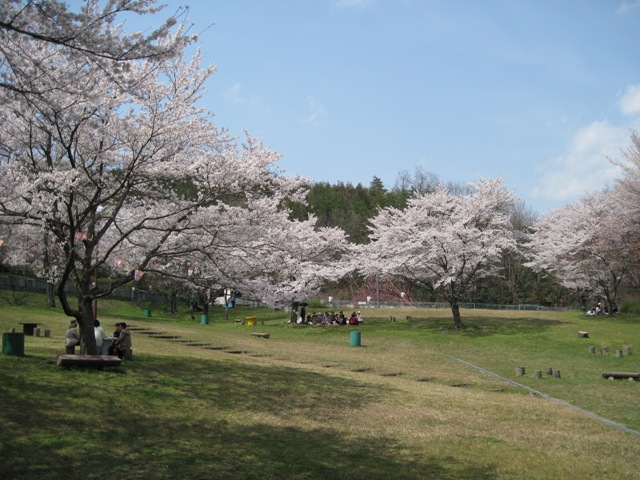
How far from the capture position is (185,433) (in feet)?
31.9

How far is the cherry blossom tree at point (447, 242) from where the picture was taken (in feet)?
120

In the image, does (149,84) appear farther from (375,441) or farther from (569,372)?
(569,372)

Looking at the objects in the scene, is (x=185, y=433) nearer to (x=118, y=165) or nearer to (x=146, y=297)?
(x=118, y=165)

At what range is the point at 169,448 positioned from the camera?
8703mm

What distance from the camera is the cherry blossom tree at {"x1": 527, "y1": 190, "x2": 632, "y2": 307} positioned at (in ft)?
127

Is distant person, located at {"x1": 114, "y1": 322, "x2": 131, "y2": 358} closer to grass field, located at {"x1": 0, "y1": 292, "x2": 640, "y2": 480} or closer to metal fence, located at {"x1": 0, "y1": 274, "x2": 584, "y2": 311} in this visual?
grass field, located at {"x1": 0, "y1": 292, "x2": 640, "y2": 480}

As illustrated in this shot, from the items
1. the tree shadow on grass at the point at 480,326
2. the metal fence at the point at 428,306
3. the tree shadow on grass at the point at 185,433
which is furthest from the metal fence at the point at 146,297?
the tree shadow on grass at the point at 185,433

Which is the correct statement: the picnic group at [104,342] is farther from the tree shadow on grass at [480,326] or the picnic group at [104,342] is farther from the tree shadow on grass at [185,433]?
the tree shadow on grass at [480,326]

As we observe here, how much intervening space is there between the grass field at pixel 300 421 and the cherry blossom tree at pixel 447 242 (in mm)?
13369

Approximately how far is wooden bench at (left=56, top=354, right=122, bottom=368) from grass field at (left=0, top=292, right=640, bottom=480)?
7.0 inches

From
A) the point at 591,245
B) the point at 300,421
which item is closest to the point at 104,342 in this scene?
the point at 300,421

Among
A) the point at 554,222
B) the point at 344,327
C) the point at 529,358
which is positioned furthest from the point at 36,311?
the point at 554,222

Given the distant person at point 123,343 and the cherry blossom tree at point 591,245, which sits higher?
the cherry blossom tree at point 591,245

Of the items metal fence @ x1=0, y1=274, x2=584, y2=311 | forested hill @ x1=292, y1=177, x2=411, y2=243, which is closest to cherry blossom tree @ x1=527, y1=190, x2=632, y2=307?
metal fence @ x1=0, y1=274, x2=584, y2=311
